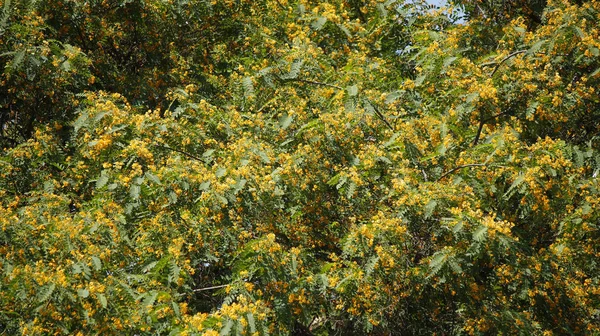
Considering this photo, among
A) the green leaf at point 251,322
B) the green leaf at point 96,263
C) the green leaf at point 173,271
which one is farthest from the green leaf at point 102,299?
the green leaf at point 251,322

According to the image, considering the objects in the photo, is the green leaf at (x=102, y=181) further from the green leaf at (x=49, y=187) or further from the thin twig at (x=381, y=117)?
the thin twig at (x=381, y=117)

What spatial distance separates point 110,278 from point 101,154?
154 centimetres

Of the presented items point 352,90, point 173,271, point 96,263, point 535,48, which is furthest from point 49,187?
point 535,48

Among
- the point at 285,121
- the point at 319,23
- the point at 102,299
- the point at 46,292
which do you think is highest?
the point at 319,23

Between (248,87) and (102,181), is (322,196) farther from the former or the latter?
(102,181)

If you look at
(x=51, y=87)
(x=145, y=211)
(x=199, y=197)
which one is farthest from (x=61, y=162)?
(x=199, y=197)

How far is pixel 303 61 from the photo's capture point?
21.0ft

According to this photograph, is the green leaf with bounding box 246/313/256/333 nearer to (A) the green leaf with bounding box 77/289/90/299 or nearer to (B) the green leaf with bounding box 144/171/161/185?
(A) the green leaf with bounding box 77/289/90/299

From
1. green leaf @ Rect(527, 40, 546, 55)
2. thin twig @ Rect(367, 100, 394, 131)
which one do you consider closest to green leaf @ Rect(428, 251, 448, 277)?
thin twig @ Rect(367, 100, 394, 131)

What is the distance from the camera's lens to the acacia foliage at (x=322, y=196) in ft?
16.4

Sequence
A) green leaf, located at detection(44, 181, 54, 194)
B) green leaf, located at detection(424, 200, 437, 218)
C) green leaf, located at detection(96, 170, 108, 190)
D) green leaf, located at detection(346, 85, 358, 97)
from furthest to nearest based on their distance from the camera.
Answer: green leaf, located at detection(44, 181, 54, 194)
green leaf, located at detection(346, 85, 358, 97)
green leaf, located at detection(96, 170, 108, 190)
green leaf, located at detection(424, 200, 437, 218)

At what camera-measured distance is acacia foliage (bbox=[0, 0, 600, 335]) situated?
16.4ft

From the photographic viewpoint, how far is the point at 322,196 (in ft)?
19.2

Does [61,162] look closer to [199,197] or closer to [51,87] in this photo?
[51,87]
